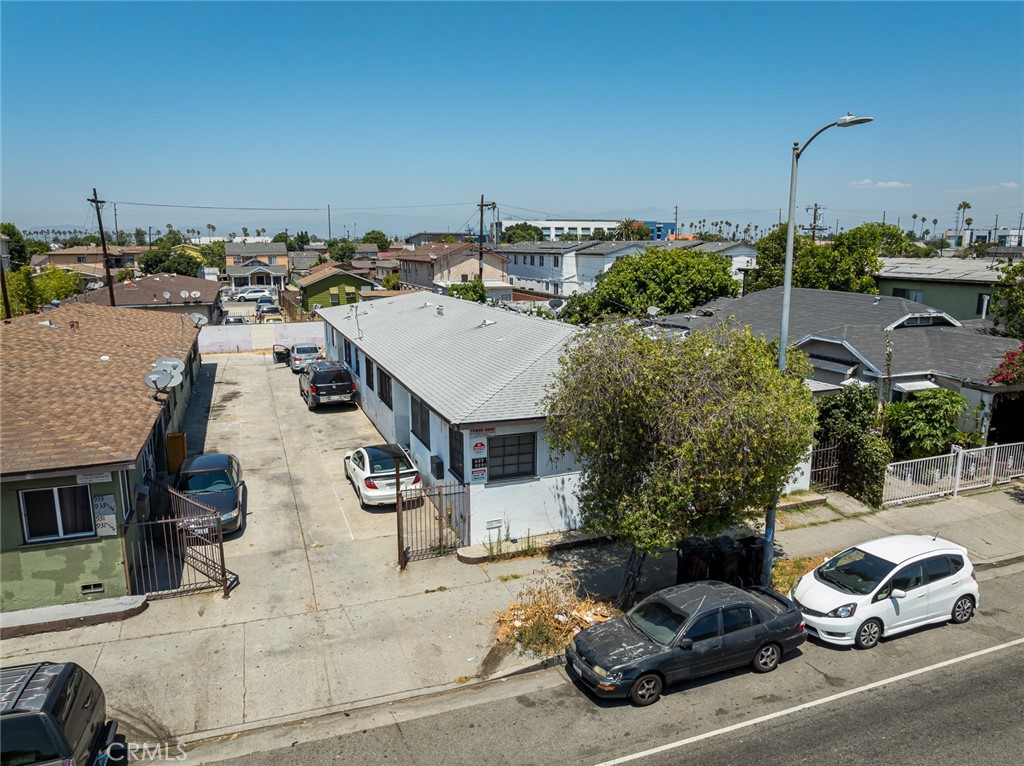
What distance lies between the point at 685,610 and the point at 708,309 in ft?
80.9

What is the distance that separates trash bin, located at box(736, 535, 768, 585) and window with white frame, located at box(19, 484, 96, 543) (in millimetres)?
11865

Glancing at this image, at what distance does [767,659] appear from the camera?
→ 10859 millimetres

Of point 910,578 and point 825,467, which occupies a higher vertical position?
point 910,578

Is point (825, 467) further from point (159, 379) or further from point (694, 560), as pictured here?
point (159, 379)

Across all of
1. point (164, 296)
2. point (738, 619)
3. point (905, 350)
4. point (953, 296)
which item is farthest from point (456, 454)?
point (164, 296)

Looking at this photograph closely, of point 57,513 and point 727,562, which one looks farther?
point 727,562

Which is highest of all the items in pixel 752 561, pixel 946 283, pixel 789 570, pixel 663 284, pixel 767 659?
pixel 946 283

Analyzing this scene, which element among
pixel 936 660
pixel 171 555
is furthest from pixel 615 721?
pixel 171 555

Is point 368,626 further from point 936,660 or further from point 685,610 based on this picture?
point 936,660

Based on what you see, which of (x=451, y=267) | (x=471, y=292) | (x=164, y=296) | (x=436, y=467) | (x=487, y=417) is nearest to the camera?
(x=487, y=417)

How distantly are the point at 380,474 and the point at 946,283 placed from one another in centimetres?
3194

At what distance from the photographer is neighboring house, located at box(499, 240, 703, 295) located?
69.6m

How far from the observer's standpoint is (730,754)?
893 cm

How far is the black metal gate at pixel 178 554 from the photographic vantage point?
1295 cm
